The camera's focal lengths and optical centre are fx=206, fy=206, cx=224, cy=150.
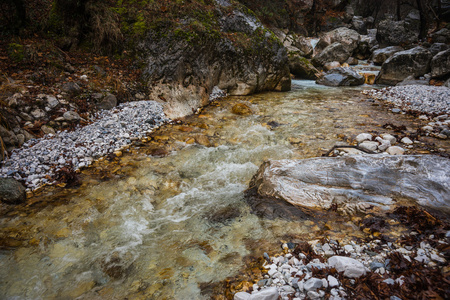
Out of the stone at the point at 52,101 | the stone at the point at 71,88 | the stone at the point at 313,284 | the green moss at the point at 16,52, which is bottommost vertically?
the stone at the point at 313,284

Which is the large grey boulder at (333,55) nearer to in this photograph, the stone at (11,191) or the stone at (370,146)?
the stone at (370,146)

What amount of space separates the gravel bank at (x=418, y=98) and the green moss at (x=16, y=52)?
1259cm

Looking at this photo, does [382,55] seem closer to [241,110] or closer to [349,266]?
[241,110]

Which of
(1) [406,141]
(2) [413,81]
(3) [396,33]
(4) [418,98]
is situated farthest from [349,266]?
(3) [396,33]

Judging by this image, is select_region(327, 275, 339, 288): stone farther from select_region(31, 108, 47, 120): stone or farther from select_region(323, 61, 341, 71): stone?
select_region(323, 61, 341, 71): stone

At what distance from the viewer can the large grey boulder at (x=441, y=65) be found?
1098 centimetres

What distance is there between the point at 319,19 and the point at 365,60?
29.8 ft

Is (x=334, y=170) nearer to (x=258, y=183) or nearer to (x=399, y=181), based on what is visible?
(x=399, y=181)

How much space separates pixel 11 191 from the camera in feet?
11.5

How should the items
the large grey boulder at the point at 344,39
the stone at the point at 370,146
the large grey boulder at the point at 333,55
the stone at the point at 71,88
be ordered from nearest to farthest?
the stone at the point at 370,146
the stone at the point at 71,88
the large grey boulder at the point at 333,55
the large grey boulder at the point at 344,39

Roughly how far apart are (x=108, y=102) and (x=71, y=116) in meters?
1.24

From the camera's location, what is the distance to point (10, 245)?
9.47ft

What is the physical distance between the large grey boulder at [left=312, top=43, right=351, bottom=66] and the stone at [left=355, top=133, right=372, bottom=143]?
14.0 meters

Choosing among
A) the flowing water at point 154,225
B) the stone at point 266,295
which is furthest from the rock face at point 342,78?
the stone at point 266,295
